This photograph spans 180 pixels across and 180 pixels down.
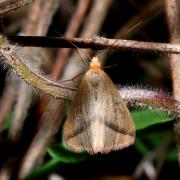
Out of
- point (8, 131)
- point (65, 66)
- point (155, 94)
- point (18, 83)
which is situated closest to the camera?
point (155, 94)

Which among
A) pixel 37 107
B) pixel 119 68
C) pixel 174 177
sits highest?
pixel 37 107

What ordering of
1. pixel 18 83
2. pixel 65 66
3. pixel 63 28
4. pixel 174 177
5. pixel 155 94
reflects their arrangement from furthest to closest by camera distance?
1. pixel 63 28
2. pixel 174 177
3. pixel 65 66
4. pixel 18 83
5. pixel 155 94

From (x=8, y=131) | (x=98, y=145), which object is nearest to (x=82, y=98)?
(x=98, y=145)

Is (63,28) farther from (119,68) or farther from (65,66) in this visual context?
(65,66)

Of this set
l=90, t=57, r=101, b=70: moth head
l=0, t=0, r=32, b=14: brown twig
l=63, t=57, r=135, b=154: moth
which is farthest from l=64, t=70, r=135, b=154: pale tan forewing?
l=0, t=0, r=32, b=14: brown twig

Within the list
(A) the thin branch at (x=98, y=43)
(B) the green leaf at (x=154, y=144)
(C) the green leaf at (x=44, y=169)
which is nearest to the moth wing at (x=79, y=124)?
(A) the thin branch at (x=98, y=43)

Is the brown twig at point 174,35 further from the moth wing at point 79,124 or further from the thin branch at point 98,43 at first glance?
the moth wing at point 79,124
